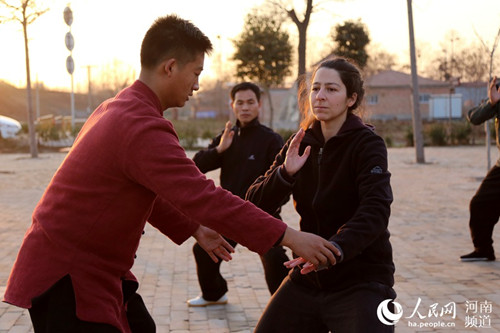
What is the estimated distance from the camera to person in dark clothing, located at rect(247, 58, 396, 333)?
325 cm

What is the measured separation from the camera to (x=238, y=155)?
19.9 feet

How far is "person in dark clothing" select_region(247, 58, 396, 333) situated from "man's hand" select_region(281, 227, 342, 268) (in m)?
0.06

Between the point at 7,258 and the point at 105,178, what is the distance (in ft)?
20.4

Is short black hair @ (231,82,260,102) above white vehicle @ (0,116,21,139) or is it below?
above

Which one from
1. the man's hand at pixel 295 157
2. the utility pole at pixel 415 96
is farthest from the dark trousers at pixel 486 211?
the utility pole at pixel 415 96

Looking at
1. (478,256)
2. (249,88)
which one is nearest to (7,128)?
(478,256)

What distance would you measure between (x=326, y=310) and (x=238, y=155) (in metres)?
2.87

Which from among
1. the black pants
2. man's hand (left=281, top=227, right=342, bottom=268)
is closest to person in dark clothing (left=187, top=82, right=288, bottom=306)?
man's hand (left=281, top=227, right=342, bottom=268)

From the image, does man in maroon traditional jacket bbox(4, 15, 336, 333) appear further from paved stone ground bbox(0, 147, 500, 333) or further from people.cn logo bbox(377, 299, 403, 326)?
paved stone ground bbox(0, 147, 500, 333)

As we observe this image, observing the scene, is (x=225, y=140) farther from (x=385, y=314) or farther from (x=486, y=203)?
(x=486, y=203)

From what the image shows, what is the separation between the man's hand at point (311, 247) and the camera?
3.01 meters

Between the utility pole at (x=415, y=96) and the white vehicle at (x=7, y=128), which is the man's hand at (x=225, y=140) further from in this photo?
the white vehicle at (x=7, y=128)

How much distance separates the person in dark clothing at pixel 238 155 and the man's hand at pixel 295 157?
2.37 m

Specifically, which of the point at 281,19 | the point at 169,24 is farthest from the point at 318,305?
the point at 281,19
